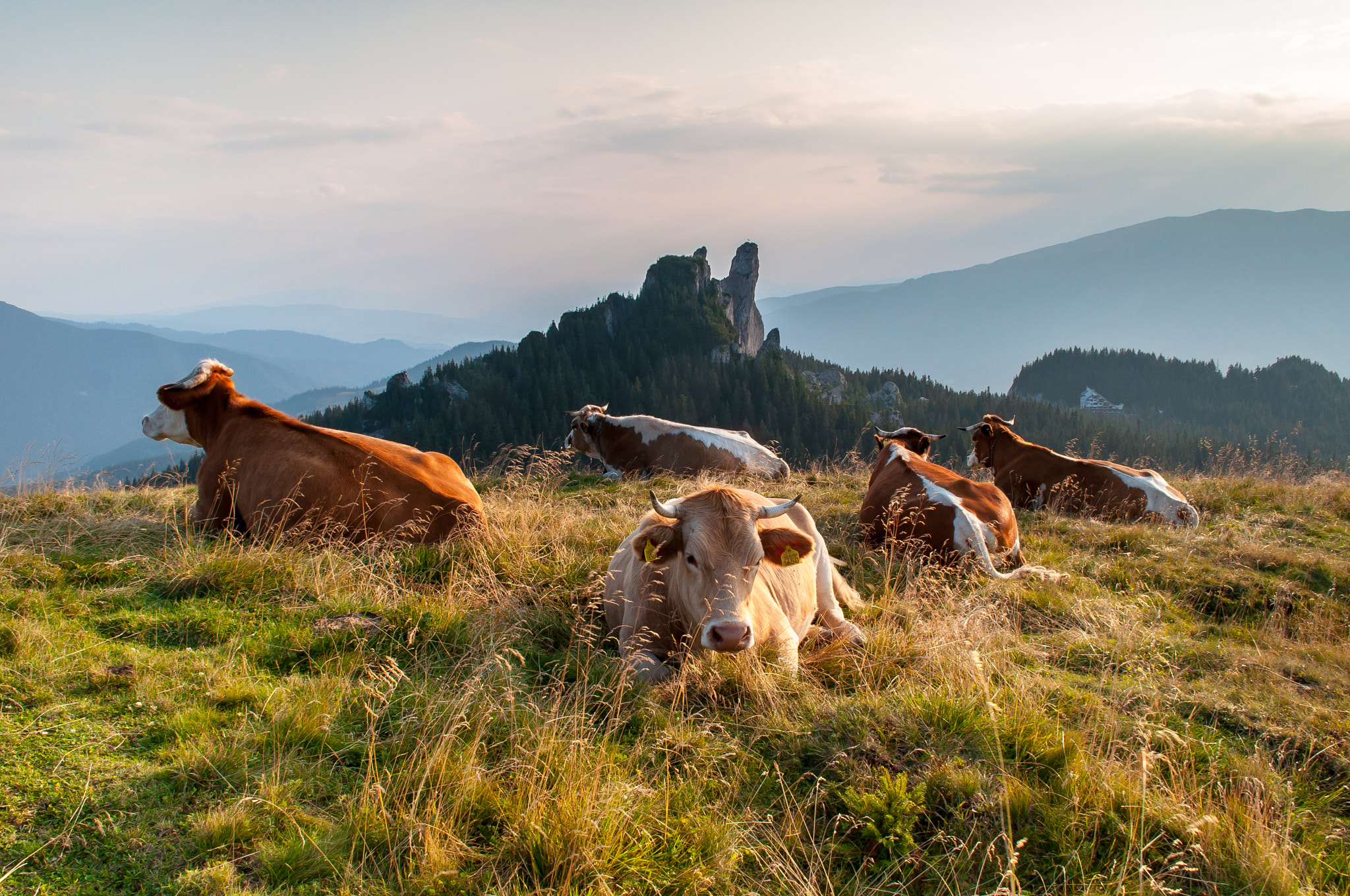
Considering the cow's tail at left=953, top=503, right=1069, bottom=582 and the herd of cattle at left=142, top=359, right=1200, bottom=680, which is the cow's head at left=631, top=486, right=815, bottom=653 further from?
the cow's tail at left=953, top=503, right=1069, bottom=582

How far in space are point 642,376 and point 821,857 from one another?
369ft

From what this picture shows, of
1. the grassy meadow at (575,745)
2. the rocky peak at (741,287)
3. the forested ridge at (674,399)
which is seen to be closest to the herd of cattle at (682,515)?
the grassy meadow at (575,745)

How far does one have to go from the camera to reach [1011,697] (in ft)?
14.1

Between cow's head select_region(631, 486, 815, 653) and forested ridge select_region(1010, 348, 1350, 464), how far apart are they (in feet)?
395

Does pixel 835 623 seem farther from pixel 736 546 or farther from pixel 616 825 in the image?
pixel 616 825

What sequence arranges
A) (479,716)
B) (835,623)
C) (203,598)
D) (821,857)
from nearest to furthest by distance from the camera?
(821,857) < (479,716) < (203,598) < (835,623)

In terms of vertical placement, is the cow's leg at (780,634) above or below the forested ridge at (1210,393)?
above

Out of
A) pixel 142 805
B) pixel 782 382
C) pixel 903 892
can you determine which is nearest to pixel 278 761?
pixel 142 805

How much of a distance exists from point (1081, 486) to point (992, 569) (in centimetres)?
575

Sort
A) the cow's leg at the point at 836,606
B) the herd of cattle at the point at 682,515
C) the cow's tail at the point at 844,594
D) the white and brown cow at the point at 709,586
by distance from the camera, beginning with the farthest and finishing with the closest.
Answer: the cow's tail at the point at 844,594 < the cow's leg at the point at 836,606 < the herd of cattle at the point at 682,515 < the white and brown cow at the point at 709,586

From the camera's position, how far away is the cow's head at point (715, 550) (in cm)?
489

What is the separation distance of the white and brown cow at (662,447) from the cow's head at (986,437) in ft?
13.0

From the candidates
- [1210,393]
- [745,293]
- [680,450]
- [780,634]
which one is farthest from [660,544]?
[1210,393]

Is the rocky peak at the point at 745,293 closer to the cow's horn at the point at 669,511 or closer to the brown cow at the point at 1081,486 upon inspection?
the brown cow at the point at 1081,486
